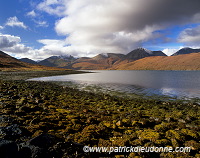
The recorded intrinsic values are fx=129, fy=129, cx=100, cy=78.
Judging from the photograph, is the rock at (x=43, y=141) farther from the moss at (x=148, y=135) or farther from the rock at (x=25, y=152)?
the moss at (x=148, y=135)

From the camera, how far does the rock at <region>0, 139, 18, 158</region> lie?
4621 mm

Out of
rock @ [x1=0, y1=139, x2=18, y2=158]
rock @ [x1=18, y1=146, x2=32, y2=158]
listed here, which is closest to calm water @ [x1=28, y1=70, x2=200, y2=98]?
rock @ [x1=18, y1=146, x2=32, y2=158]

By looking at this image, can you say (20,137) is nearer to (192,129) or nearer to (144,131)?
(144,131)

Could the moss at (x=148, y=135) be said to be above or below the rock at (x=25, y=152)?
below

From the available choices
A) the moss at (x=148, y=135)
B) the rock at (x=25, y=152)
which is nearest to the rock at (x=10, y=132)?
the rock at (x=25, y=152)

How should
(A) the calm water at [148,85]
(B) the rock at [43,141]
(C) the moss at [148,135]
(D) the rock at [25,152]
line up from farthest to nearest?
(A) the calm water at [148,85] < (C) the moss at [148,135] < (B) the rock at [43,141] < (D) the rock at [25,152]

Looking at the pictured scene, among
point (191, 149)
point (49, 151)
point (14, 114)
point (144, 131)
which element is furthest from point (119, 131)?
point (14, 114)

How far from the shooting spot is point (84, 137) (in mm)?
7820

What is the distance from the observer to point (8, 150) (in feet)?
15.6

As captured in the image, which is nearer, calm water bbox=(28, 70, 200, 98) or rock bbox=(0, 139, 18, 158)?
rock bbox=(0, 139, 18, 158)

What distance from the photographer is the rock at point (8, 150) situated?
4.62 meters

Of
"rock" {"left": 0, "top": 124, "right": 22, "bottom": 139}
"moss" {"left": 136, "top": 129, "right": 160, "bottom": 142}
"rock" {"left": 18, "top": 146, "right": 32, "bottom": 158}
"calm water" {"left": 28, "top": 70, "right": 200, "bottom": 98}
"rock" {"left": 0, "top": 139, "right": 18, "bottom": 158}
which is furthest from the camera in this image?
"calm water" {"left": 28, "top": 70, "right": 200, "bottom": 98}

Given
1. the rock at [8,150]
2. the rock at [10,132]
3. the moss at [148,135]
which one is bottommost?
the moss at [148,135]

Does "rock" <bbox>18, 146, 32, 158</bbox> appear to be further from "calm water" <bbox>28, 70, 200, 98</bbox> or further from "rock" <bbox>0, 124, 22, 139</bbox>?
"calm water" <bbox>28, 70, 200, 98</bbox>
